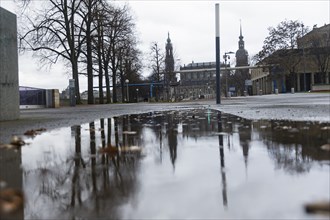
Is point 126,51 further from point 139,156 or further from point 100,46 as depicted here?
point 139,156

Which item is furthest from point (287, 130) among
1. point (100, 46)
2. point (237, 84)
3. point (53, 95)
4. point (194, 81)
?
point (194, 81)

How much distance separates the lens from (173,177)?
12.0ft

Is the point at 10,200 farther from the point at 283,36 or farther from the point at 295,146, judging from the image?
the point at 283,36

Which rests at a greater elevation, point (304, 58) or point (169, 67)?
point (304, 58)

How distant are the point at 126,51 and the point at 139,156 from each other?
1777 inches

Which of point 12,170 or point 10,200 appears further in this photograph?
point 12,170

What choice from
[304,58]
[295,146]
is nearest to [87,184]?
[295,146]

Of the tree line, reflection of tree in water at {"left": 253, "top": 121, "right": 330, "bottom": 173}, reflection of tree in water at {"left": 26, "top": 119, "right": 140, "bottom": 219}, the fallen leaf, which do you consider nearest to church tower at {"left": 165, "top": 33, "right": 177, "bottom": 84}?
the tree line

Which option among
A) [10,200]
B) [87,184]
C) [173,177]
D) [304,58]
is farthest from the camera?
[304,58]

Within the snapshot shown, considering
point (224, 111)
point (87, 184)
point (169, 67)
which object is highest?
point (169, 67)

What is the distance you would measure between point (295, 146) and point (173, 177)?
7.42 feet

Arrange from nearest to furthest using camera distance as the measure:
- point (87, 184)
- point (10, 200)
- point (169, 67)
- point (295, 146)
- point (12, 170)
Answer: point (10, 200)
point (87, 184)
point (12, 170)
point (295, 146)
point (169, 67)

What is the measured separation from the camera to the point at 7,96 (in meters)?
12.1

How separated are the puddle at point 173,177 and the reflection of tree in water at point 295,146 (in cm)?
1
